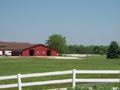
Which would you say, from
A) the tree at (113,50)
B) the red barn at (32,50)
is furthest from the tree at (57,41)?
the tree at (113,50)

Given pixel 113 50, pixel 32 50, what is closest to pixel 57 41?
pixel 32 50

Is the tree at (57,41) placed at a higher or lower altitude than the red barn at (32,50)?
higher

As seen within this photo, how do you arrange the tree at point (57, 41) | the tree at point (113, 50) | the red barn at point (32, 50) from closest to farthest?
1. the tree at point (113, 50)
2. the red barn at point (32, 50)
3. the tree at point (57, 41)

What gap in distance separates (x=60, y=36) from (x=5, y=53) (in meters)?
45.1

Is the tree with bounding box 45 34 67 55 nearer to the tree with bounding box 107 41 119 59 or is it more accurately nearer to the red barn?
the red barn

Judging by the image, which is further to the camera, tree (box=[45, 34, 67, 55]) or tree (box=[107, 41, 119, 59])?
tree (box=[45, 34, 67, 55])

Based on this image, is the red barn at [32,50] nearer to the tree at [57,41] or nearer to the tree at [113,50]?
the tree at [113,50]

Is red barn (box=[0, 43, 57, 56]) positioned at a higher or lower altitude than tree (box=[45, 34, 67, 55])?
lower

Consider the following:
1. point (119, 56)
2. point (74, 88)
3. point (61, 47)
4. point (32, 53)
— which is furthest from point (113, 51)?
point (74, 88)

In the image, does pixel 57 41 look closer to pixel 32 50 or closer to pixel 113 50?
pixel 32 50

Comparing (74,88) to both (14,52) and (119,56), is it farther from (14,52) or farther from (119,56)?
(14,52)

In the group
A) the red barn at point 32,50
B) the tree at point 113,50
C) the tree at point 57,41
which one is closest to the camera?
the tree at point 113,50

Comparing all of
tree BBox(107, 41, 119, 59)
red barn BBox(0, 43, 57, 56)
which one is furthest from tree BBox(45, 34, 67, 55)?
tree BBox(107, 41, 119, 59)

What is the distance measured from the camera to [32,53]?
253 ft
